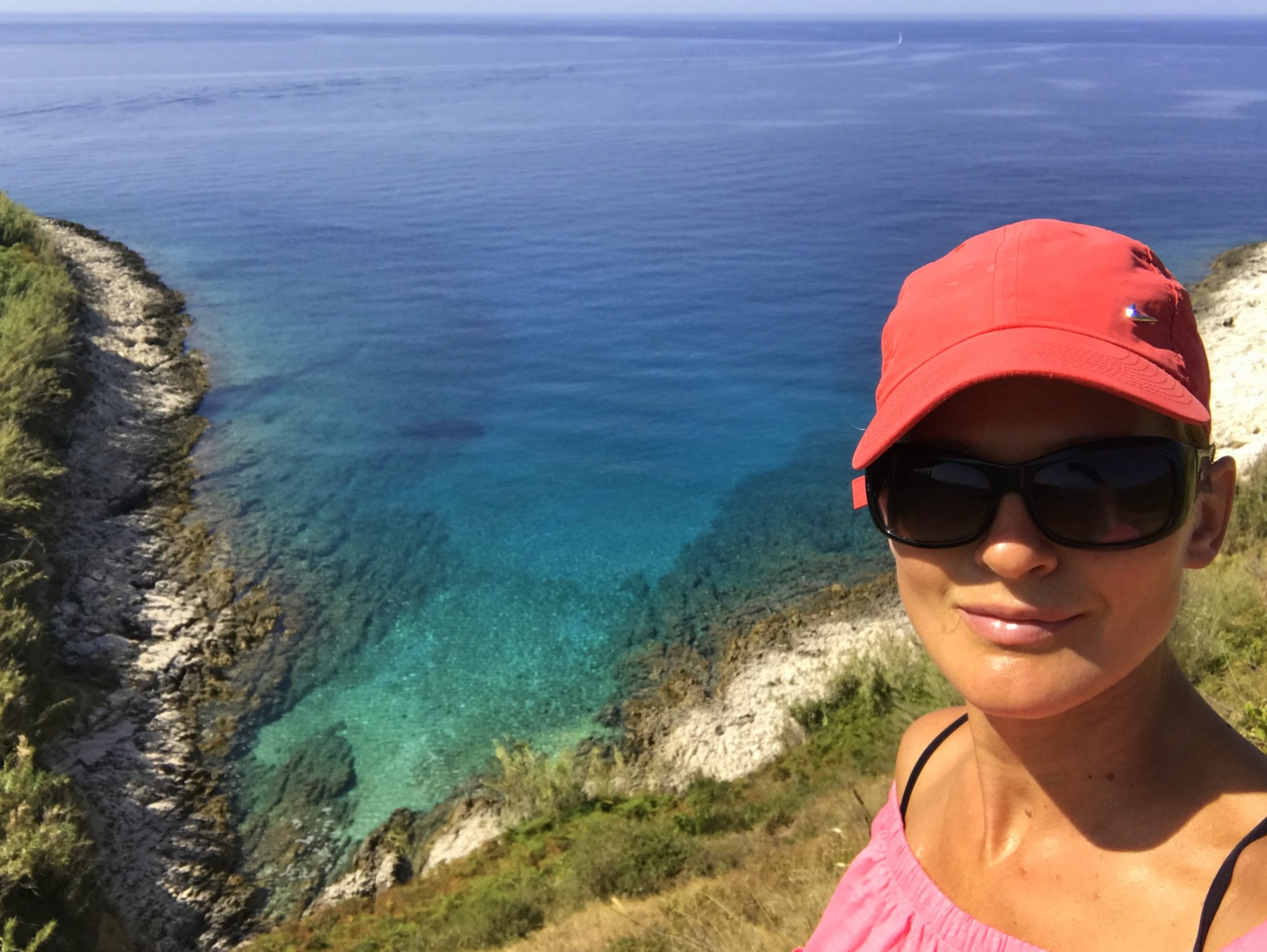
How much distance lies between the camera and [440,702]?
13.6 metres


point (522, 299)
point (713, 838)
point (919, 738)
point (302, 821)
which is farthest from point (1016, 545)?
point (522, 299)

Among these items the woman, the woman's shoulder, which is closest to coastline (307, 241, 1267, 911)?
the woman's shoulder

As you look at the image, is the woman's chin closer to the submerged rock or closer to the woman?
the woman

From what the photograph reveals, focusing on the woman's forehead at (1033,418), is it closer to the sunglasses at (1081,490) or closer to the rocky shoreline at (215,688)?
the sunglasses at (1081,490)

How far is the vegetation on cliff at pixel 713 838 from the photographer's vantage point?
21.1 ft

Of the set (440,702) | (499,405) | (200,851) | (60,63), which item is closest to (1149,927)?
(200,851)

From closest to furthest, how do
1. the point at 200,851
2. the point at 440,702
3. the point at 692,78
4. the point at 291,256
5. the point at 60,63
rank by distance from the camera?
the point at 200,851 → the point at 440,702 → the point at 291,256 → the point at 692,78 → the point at 60,63

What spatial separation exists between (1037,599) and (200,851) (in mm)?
12341

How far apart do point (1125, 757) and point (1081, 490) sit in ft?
1.52

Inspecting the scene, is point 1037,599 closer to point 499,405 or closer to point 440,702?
point 440,702

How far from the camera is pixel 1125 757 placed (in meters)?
1.44

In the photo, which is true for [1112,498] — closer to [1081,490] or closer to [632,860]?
[1081,490]

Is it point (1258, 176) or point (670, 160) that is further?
point (670, 160)

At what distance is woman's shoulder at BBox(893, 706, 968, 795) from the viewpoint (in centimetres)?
213
